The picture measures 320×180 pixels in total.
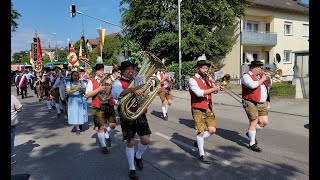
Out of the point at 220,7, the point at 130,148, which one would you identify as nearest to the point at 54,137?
the point at 130,148

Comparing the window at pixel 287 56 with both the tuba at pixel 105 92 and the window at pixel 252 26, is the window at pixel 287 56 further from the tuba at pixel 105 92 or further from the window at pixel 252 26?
the tuba at pixel 105 92

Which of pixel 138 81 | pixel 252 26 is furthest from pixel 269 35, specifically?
pixel 138 81

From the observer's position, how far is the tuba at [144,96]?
4.93m

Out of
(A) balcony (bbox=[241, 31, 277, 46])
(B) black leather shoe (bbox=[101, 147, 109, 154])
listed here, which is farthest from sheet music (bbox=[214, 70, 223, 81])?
(A) balcony (bbox=[241, 31, 277, 46])

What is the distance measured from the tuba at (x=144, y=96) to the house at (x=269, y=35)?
26238 millimetres

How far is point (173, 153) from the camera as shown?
21.0ft

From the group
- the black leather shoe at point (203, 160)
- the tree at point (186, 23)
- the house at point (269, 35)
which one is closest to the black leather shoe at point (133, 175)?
the black leather shoe at point (203, 160)

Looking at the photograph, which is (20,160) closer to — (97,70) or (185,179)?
(97,70)

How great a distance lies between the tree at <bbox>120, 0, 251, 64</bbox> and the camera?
26.2 metres

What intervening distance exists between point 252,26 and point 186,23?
11.2 m

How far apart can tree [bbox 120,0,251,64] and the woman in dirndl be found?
57.8 ft

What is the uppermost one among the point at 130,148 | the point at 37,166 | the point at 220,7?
the point at 220,7
